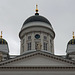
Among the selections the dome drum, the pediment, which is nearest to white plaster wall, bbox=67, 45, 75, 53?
the dome drum

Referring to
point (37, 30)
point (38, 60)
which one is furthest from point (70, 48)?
point (38, 60)

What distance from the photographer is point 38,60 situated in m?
41.7

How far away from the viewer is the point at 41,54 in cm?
4172

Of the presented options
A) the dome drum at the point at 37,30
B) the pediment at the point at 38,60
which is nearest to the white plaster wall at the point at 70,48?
the dome drum at the point at 37,30

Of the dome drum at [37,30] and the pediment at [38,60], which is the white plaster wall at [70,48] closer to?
the dome drum at [37,30]

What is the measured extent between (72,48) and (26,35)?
1075cm

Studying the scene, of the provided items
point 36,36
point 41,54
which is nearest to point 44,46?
point 36,36

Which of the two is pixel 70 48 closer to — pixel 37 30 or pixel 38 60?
pixel 37 30

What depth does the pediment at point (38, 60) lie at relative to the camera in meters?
41.2

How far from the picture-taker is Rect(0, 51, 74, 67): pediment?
135 feet

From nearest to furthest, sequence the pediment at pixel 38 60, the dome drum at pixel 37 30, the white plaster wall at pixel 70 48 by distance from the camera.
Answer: the pediment at pixel 38 60
the white plaster wall at pixel 70 48
the dome drum at pixel 37 30

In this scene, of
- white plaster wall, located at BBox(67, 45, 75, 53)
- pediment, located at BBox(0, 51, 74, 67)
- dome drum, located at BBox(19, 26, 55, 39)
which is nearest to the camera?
pediment, located at BBox(0, 51, 74, 67)

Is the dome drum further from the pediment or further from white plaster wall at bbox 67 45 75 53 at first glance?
the pediment

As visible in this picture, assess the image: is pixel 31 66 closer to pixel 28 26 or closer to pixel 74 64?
pixel 74 64
